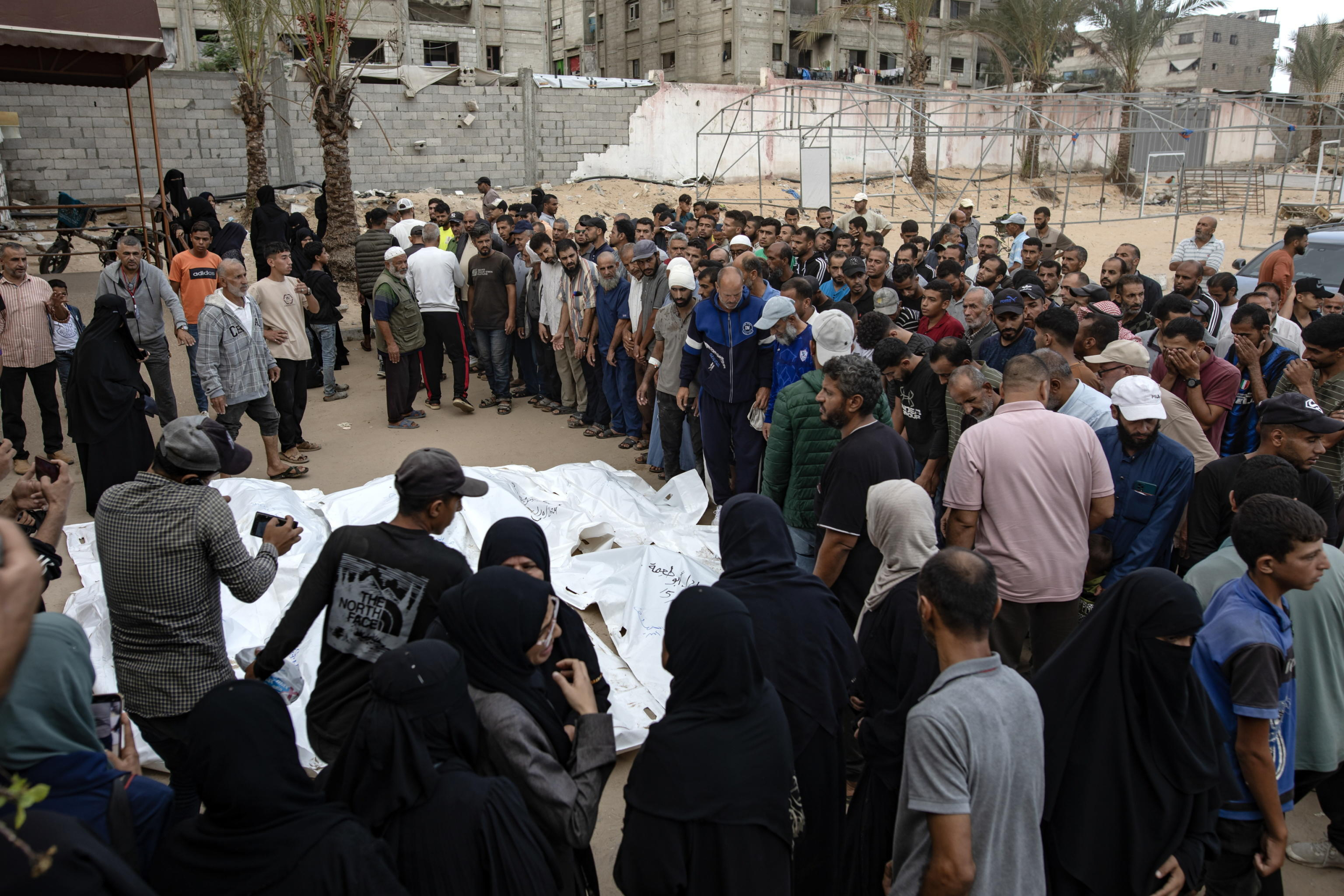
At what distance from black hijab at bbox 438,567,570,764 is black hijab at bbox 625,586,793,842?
1.18ft

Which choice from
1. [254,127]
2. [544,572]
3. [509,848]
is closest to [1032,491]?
[544,572]

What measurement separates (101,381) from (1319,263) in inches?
447

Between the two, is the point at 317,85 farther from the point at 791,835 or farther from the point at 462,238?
A: the point at 791,835

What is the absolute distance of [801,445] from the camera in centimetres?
469

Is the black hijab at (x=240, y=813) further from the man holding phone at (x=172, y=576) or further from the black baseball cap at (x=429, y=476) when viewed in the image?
the man holding phone at (x=172, y=576)

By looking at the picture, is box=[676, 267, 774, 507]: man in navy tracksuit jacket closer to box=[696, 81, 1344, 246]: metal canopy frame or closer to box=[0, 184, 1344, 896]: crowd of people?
box=[0, 184, 1344, 896]: crowd of people

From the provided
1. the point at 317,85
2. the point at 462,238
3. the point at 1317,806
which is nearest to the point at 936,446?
the point at 1317,806

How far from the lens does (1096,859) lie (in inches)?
94.5

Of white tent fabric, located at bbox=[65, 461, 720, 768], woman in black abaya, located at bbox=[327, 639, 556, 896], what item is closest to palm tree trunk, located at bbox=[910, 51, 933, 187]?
white tent fabric, located at bbox=[65, 461, 720, 768]

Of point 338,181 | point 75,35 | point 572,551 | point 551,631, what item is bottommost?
point 572,551

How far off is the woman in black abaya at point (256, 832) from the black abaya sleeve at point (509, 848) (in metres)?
0.20

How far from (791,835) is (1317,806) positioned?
2.98 metres

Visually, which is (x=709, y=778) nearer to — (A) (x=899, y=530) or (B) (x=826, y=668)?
(B) (x=826, y=668)

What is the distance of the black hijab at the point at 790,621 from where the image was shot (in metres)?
2.74
